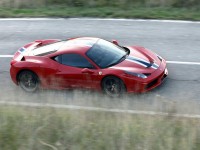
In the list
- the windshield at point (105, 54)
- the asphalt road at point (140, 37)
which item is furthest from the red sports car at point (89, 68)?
the asphalt road at point (140, 37)

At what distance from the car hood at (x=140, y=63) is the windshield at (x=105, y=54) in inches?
7.3

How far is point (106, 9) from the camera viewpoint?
18469mm

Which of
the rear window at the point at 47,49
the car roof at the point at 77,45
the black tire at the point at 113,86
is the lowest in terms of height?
the black tire at the point at 113,86

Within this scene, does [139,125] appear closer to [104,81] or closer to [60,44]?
[104,81]

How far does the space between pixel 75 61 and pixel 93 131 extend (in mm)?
4993

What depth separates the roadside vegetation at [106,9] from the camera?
58.2 feet

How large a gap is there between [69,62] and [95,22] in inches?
230

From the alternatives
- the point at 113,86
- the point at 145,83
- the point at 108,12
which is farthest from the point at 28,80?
the point at 108,12

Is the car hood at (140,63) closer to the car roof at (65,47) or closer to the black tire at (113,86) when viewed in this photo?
the black tire at (113,86)

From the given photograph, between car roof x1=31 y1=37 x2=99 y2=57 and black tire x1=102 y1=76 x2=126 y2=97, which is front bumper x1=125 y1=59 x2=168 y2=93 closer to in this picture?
black tire x1=102 y1=76 x2=126 y2=97

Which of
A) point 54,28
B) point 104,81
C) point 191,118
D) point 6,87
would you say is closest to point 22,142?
point 191,118

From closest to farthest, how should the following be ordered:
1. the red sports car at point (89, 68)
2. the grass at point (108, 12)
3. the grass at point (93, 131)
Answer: the grass at point (93, 131) → the red sports car at point (89, 68) → the grass at point (108, 12)

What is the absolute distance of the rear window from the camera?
1223 cm

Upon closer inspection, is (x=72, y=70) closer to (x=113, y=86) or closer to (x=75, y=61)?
(x=75, y=61)
